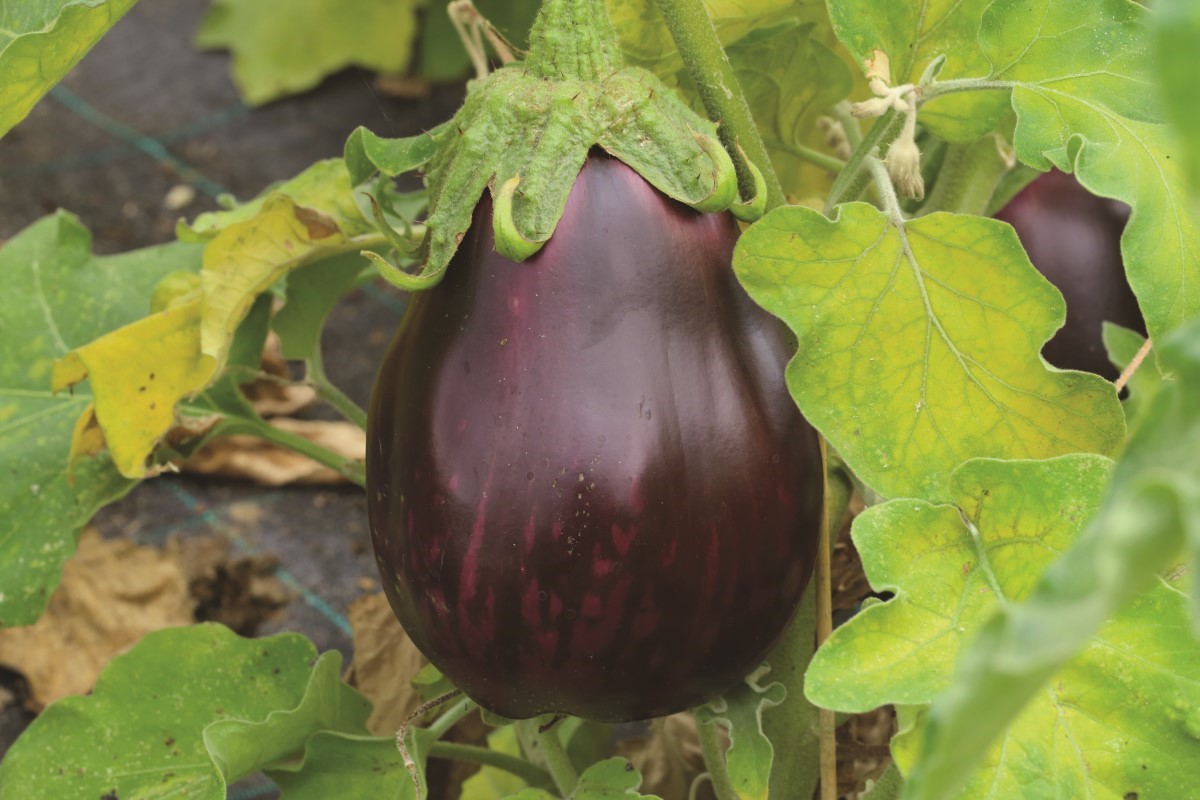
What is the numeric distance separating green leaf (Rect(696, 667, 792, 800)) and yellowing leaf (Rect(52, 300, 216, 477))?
40 centimetres

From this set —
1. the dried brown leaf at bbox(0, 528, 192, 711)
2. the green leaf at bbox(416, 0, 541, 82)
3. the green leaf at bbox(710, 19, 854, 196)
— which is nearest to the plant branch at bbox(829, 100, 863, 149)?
the green leaf at bbox(710, 19, 854, 196)

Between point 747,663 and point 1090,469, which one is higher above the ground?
point 1090,469

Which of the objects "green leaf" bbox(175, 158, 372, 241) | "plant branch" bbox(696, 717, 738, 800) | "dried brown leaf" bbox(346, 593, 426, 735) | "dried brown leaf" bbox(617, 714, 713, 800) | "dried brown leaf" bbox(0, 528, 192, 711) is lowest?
"dried brown leaf" bbox(0, 528, 192, 711)

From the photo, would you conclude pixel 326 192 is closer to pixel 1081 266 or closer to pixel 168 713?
pixel 168 713

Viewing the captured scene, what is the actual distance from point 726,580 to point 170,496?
1181 millimetres

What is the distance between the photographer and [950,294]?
0.74 meters

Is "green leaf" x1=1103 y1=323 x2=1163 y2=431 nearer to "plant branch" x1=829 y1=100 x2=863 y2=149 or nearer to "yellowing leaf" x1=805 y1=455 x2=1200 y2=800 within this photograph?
"plant branch" x1=829 y1=100 x2=863 y2=149

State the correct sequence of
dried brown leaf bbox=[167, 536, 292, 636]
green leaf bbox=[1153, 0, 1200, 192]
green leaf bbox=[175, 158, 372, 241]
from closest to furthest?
green leaf bbox=[1153, 0, 1200, 192], green leaf bbox=[175, 158, 372, 241], dried brown leaf bbox=[167, 536, 292, 636]

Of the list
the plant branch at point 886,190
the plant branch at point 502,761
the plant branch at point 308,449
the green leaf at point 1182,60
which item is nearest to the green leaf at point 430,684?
the plant branch at point 502,761

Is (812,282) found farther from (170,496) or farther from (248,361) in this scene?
(170,496)

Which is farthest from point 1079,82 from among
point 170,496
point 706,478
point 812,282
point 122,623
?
point 170,496

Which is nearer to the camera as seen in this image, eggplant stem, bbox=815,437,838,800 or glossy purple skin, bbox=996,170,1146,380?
eggplant stem, bbox=815,437,838,800

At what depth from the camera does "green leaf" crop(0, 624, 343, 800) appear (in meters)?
0.96

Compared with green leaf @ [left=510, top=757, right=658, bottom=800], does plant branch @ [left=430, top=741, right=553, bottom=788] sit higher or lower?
lower
